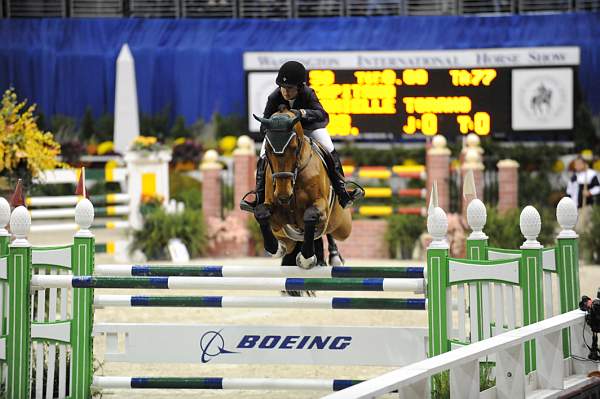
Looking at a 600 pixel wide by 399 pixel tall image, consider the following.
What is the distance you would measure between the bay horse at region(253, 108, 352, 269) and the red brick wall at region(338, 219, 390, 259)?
7682mm

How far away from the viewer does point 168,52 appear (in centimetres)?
1977

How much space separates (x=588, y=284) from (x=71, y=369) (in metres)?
6.15

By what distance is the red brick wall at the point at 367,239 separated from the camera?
1338 cm

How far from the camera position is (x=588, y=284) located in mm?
10016

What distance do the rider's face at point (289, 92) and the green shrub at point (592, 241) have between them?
7418 mm

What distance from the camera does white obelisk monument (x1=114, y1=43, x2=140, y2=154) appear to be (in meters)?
18.1

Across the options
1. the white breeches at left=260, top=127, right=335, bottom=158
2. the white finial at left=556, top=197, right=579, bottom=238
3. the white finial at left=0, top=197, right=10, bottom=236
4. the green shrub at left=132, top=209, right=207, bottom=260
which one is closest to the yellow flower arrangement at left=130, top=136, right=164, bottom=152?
the green shrub at left=132, top=209, right=207, bottom=260

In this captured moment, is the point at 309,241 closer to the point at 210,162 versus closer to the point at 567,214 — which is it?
the point at 567,214

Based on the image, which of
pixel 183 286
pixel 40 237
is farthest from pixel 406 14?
pixel 183 286

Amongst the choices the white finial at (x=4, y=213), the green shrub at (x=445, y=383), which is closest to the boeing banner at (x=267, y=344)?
the green shrub at (x=445, y=383)

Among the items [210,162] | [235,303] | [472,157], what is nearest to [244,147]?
[210,162]

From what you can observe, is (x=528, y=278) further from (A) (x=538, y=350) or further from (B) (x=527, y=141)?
(B) (x=527, y=141)

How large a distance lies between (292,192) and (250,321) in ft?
10.6

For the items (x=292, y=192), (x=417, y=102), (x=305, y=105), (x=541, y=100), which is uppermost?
(x=541, y=100)
